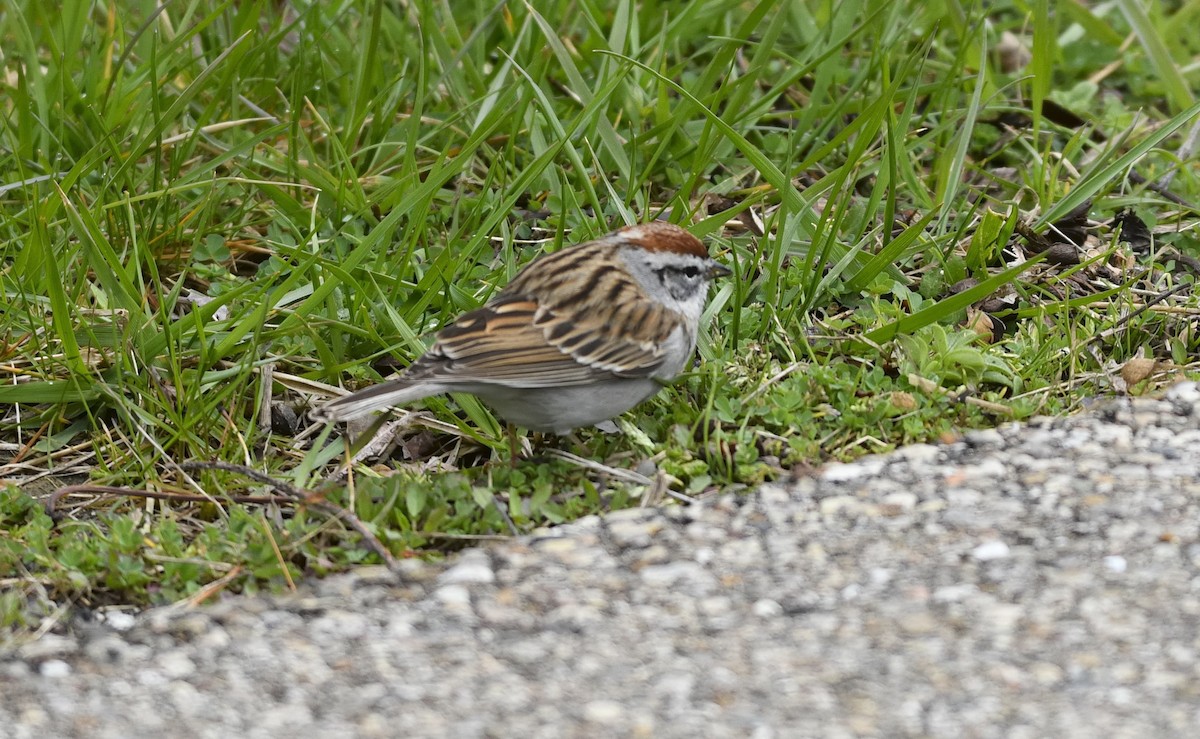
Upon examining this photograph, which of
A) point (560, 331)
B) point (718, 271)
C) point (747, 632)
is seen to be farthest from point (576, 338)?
point (747, 632)

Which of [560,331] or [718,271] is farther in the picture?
[718,271]

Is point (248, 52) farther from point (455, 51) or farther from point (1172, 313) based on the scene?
point (1172, 313)

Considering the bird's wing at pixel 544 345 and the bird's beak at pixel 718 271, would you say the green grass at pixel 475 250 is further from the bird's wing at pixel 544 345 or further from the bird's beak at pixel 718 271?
the bird's wing at pixel 544 345

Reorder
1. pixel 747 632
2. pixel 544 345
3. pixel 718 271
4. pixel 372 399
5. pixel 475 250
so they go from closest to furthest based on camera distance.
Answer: pixel 747 632, pixel 372 399, pixel 544 345, pixel 718 271, pixel 475 250

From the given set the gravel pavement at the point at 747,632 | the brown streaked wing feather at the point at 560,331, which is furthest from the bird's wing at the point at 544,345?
the gravel pavement at the point at 747,632

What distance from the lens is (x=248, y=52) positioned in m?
5.87

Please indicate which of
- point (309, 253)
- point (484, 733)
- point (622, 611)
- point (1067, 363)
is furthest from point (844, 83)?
point (484, 733)

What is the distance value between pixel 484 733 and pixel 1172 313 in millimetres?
3028

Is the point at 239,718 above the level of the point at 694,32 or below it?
below

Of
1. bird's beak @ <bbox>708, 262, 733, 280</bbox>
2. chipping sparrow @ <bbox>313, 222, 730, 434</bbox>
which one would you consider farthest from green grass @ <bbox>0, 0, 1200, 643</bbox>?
chipping sparrow @ <bbox>313, 222, 730, 434</bbox>

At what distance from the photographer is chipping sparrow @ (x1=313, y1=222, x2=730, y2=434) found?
4.16 metres

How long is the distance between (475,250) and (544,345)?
2.95 ft

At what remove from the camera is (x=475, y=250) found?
5133 mm

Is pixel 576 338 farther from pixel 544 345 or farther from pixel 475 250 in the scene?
pixel 475 250
